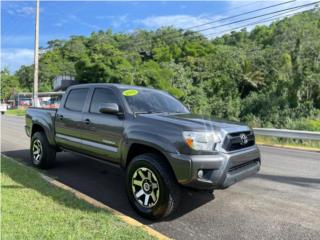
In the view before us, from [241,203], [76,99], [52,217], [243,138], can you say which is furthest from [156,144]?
[76,99]

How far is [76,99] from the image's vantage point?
22.5ft

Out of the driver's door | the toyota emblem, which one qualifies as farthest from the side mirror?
the toyota emblem

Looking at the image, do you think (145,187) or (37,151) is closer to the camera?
(145,187)

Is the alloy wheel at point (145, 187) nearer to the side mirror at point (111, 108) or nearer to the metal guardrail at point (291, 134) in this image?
the side mirror at point (111, 108)

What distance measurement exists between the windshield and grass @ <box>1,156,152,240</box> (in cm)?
179

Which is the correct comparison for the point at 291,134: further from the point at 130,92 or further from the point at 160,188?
the point at 160,188

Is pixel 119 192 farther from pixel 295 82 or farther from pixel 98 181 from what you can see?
Answer: pixel 295 82

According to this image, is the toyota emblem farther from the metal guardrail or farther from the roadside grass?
the metal guardrail

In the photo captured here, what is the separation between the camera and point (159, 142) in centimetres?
469

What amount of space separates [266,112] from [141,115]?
23199mm

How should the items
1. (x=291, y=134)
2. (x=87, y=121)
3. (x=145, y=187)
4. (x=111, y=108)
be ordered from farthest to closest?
(x=291, y=134) < (x=87, y=121) < (x=111, y=108) < (x=145, y=187)

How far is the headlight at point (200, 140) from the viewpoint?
4.45 meters

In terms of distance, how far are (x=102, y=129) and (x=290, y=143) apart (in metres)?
10.2

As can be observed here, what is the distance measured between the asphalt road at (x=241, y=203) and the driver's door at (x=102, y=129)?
0.77m
